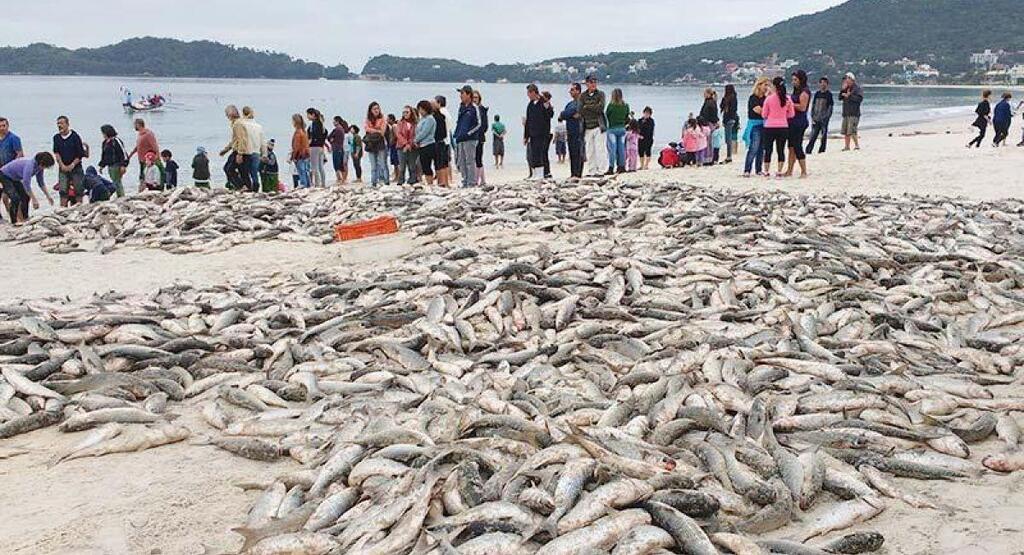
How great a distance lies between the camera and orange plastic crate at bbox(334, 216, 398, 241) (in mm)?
13195

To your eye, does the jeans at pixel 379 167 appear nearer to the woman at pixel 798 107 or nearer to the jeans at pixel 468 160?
the jeans at pixel 468 160

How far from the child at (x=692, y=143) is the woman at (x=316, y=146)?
9.53 metres

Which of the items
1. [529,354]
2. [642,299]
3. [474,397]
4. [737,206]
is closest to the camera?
[474,397]

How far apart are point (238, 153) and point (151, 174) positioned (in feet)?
9.54

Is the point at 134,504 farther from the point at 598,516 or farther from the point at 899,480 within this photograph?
the point at 899,480

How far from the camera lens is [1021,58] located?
465ft

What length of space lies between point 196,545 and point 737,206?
9.99 metres

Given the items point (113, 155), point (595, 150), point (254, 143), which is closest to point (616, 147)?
point (595, 150)

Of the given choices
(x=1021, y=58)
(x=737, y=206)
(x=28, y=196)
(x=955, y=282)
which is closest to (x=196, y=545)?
(x=955, y=282)

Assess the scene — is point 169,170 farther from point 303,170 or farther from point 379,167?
point 379,167

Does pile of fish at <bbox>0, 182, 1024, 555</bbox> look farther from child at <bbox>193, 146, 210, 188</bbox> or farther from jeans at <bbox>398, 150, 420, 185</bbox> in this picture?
child at <bbox>193, 146, 210, 188</bbox>

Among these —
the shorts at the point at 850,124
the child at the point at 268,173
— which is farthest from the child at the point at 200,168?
the shorts at the point at 850,124

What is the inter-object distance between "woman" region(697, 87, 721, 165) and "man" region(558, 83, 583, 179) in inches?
201

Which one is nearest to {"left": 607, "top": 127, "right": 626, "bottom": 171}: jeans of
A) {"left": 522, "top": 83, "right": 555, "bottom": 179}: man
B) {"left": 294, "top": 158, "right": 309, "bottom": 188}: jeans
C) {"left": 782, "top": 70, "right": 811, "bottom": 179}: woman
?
{"left": 522, "top": 83, "right": 555, "bottom": 179}: man
